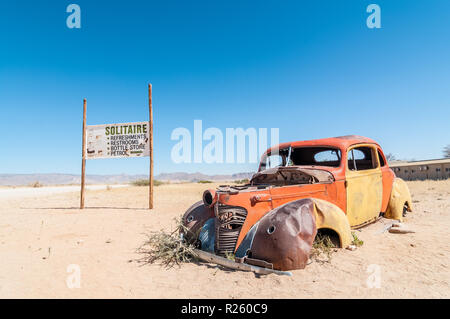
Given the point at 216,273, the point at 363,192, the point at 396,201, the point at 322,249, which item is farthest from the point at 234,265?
the point at 396,201

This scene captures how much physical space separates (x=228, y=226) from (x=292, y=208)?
3.03 ft

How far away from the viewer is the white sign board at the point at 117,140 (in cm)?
1075

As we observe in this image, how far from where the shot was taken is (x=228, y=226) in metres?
3.94

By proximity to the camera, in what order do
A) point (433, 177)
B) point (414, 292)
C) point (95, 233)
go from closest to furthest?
point (414, 292)
point (95, 233)
point (433, 177)

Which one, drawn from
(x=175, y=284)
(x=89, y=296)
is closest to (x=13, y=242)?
(x=89, y=296)

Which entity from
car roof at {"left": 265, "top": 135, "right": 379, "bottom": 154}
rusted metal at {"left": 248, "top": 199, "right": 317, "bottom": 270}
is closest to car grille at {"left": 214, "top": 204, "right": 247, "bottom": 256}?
rusted metal at {"left": 248, "top": 199, "right": 317, "bottom": 270}

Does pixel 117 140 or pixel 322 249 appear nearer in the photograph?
pixel 322 249

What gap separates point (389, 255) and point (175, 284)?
3105mm

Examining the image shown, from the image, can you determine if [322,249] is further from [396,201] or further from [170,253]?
[396,201]

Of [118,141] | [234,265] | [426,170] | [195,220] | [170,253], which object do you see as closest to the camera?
[234,265]

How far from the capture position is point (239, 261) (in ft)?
11.8

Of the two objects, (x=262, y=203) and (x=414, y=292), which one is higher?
(x=262, y=203)
